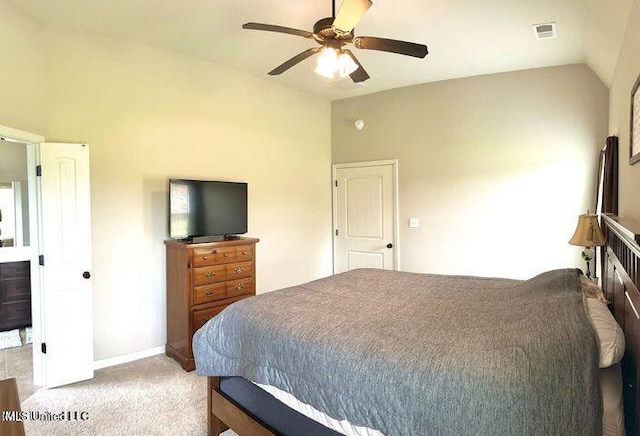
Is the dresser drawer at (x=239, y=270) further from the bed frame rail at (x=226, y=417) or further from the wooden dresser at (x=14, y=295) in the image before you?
the wooden dresser at (x=14, y=295)

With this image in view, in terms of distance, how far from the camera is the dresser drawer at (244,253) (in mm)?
3662

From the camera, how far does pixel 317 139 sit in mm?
5316

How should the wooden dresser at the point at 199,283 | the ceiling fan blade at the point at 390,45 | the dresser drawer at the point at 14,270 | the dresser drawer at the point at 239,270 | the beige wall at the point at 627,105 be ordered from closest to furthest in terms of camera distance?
the beige wall at the point at 627,105, the ceiling fan blade at the point at 390,45, the wooden dresser at the point at 199,283, the dresser drawer at the point at 239,270, the dresser drawer at the point at 14,270

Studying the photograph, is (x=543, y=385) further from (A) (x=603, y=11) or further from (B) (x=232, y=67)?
(B) (x=232, y=67)

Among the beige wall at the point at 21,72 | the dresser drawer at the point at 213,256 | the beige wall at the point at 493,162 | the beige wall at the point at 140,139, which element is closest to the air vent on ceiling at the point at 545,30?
the beige wall at the point at 493,162

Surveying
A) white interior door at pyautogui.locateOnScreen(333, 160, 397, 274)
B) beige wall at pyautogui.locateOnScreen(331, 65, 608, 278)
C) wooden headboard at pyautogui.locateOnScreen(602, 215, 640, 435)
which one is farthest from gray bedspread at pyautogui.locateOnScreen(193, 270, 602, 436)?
white interior door at pyautogui.locateOnScreen(333, 160, 397, 274)

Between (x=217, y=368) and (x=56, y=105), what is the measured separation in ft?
8.81

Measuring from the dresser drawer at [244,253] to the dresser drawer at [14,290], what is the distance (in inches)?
104

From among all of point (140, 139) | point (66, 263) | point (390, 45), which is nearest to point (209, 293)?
point (66, 263)

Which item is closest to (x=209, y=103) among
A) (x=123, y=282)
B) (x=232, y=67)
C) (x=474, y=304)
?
(x=232, y=67)

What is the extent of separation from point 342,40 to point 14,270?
440cm

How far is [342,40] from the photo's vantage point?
2.43 m

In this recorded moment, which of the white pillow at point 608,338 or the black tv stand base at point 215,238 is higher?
the black tv stand base at point 215,238

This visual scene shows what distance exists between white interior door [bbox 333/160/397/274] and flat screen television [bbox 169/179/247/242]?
5.90ft
